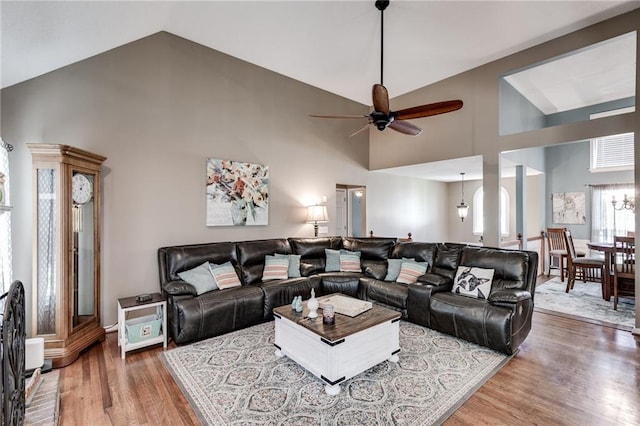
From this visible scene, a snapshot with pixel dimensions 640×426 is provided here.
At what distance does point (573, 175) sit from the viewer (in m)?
6.87

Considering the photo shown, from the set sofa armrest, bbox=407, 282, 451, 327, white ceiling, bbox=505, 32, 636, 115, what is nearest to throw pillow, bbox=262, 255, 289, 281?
sofa armrest, bbox=407, 282, 451, 327

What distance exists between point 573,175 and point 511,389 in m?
6.77

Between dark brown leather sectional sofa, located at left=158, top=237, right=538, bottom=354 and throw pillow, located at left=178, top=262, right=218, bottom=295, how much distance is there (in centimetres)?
8

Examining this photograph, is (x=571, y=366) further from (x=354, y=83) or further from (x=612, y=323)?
(x=354, y=83)

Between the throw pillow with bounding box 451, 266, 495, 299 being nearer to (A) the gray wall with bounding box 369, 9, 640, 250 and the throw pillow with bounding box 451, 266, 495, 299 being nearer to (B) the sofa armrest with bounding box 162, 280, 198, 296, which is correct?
(A) the gray wall with bounding box 369, 9, 640, 250

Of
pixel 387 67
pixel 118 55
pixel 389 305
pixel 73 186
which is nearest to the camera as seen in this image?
pixel 73 186

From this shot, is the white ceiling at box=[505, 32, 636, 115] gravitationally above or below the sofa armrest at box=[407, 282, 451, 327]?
above

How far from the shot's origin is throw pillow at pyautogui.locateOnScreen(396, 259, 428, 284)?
3.96 metres

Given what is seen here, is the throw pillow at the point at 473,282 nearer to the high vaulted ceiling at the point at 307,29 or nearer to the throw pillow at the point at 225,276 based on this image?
the throw pillow at the point at 225,276

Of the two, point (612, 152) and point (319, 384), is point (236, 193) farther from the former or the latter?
point (612, 152)

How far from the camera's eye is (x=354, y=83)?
5586 millimetres

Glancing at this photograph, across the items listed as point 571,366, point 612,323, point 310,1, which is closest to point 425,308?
point 571,366

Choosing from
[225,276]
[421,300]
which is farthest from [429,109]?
[225,276]

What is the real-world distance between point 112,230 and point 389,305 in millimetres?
3661
